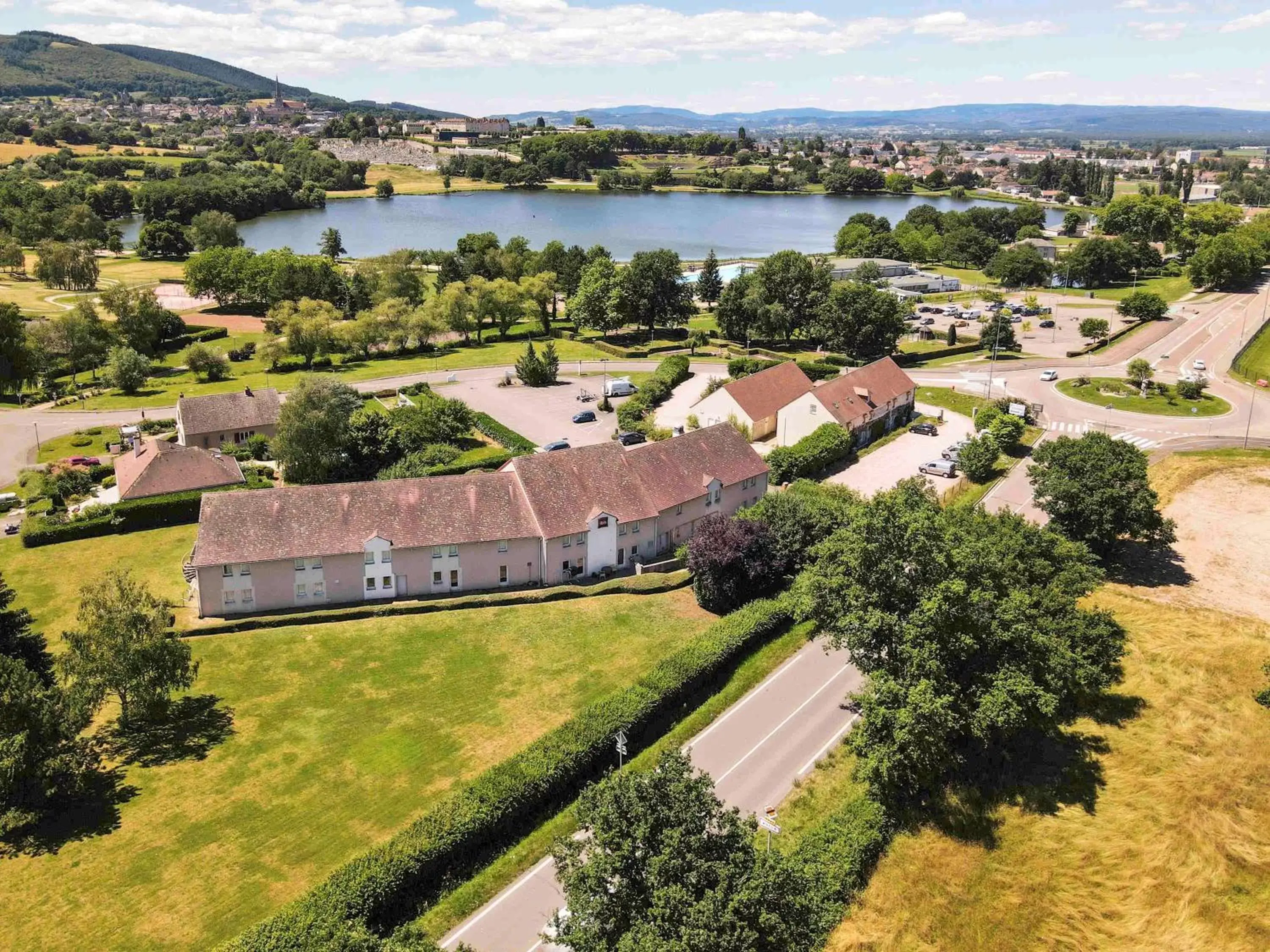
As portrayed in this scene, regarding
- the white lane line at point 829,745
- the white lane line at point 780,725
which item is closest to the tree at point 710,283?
the white lane line at point 780,725

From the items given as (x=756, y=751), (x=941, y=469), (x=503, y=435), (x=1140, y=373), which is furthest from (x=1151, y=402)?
(x=756, y=751)

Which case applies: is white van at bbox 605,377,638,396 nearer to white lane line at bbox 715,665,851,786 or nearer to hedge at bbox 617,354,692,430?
hedge at bbox 617,354,692,430

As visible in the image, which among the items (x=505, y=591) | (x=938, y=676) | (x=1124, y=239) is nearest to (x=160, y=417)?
(x=505, y=591)

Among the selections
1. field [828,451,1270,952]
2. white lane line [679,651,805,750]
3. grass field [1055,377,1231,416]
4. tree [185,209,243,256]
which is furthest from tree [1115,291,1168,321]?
tree [185,209,243,256]

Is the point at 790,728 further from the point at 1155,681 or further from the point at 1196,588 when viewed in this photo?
the point at 1196,588

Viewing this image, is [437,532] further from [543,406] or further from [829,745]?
[543,406]

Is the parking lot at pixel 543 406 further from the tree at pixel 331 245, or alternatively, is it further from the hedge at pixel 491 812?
the tree at pixel 331 245

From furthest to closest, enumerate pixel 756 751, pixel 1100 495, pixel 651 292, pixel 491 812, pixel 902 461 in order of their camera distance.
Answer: pixel 651 292 → pixel 902 461 → pixel 1100 495 → pixel 756 751 → pixel 491 812

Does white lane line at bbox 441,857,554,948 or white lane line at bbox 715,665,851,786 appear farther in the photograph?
white lane line at bbox 715,665,851,786
